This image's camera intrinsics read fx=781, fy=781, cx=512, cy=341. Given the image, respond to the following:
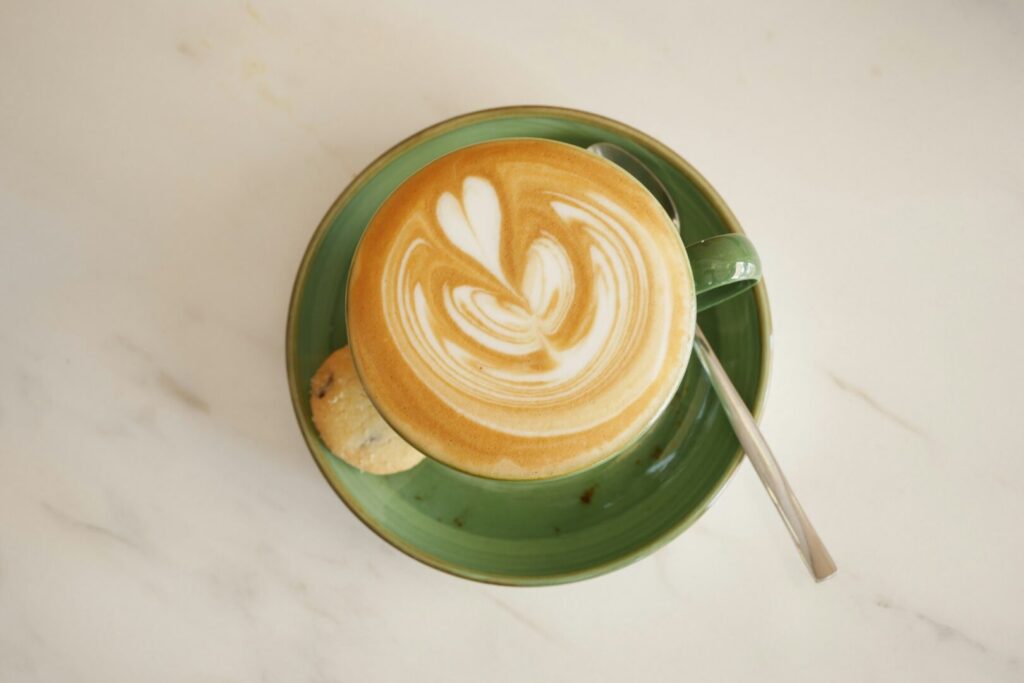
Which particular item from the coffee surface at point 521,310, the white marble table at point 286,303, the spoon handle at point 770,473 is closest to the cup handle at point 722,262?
the coffee surface at point 521,310

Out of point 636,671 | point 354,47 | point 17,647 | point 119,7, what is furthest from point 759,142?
point 17,647

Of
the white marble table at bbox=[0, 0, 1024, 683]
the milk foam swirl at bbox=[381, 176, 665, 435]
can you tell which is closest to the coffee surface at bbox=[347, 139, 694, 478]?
the milk foam swirl at bbox=[381, 176, 665, 435]

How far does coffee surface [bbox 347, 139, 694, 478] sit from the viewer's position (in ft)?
2.03

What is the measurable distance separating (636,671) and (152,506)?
56 cm

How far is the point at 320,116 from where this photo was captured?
0.88m

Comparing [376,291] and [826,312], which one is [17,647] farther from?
[826,312]

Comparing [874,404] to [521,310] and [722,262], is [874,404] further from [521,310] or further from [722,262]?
[521,310]

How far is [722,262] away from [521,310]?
0.17 metres

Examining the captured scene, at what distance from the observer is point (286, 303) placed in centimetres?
87

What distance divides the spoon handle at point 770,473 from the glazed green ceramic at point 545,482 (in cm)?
2

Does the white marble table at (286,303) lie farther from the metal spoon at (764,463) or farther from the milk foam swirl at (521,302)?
the milk foam swirl at (521,302)

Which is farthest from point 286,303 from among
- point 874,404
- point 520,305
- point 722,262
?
point 874,404

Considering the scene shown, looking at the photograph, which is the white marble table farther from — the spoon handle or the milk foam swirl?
the milk foam swirl

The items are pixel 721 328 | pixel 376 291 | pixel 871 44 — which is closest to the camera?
pixel 376 291
